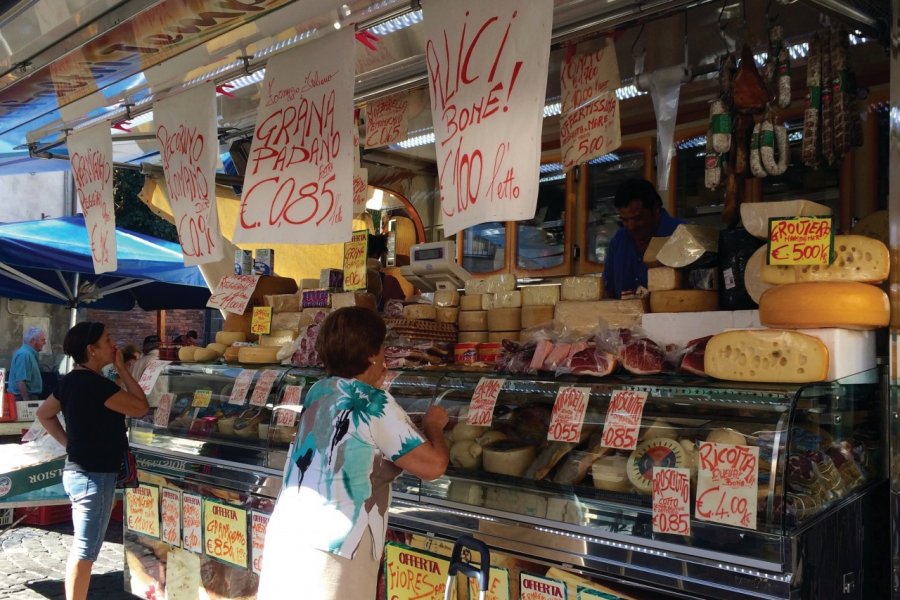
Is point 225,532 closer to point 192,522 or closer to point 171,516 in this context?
point 192,522

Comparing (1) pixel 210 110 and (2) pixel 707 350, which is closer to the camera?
(2) pixel 707 350

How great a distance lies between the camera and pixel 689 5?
2.66 meters

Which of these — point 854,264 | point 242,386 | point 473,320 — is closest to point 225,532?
point 242,386

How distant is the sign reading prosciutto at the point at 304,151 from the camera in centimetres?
296

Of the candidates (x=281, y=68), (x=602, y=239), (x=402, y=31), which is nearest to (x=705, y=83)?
(x=602, y=239)

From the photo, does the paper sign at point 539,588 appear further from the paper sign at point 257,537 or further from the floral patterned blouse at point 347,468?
the paper sign at point 257,537

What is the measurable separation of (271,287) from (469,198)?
90.9 inches

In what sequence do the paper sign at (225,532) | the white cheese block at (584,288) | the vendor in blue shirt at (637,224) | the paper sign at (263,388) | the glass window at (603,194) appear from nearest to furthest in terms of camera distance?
the white cheese block at (584,288), the paper sign at (225,532), the paper sign at (263,388), the vendor in blue shirt at (637,224), the glass window at (603,194)

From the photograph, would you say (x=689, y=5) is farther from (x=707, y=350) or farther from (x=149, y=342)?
(x=149, y=342)

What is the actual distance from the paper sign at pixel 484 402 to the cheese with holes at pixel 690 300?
66 centimetres

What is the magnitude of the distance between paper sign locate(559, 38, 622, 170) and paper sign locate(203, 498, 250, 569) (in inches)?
84.9

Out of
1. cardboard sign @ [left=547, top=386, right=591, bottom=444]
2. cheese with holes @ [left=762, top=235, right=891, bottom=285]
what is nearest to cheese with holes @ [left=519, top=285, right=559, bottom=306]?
cardboard sign @ [left=547, top=386, right=591, bottom=444]

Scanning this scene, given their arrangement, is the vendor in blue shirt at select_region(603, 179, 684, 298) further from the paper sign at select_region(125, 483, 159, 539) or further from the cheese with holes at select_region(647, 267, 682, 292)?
the paper sign at select_region(125, 483, 159, 539)

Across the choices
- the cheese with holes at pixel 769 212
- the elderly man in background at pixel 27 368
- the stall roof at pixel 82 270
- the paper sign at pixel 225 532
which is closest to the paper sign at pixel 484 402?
the cheese with holes at pixel 769 212
